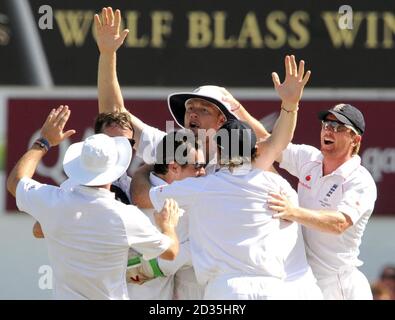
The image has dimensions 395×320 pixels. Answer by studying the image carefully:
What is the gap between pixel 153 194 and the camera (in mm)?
4211

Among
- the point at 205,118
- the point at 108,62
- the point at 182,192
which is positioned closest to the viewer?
the point at 182,192

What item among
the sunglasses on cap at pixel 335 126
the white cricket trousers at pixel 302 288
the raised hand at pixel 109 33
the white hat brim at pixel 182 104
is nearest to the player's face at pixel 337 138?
the sunglasses on cap at pixel 335 126

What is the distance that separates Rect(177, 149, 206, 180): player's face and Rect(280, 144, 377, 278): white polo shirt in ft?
1.48

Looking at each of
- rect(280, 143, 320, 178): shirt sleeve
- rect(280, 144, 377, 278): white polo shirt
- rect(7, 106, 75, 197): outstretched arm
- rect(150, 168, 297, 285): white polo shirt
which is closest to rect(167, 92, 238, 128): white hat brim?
rect(280, 143, 320, 178): shirt sleeve

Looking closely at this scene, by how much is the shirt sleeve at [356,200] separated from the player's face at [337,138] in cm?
15

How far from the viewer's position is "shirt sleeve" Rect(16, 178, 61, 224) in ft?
13.2

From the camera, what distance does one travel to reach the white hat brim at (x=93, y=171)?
4.02m

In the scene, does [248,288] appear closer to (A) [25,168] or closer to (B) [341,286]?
(B) [341,286]

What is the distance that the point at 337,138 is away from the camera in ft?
14.8

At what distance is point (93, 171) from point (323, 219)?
2.69 ft

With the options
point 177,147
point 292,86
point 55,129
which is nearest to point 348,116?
point 292,86

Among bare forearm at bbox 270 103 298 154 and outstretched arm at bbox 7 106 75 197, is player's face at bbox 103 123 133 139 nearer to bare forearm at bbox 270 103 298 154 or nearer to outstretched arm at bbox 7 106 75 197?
outstretched arm at bbox 7 106 75 197

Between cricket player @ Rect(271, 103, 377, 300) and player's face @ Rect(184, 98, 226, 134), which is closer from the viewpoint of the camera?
cricket player @ Rect(271, 103, 377, 300)
